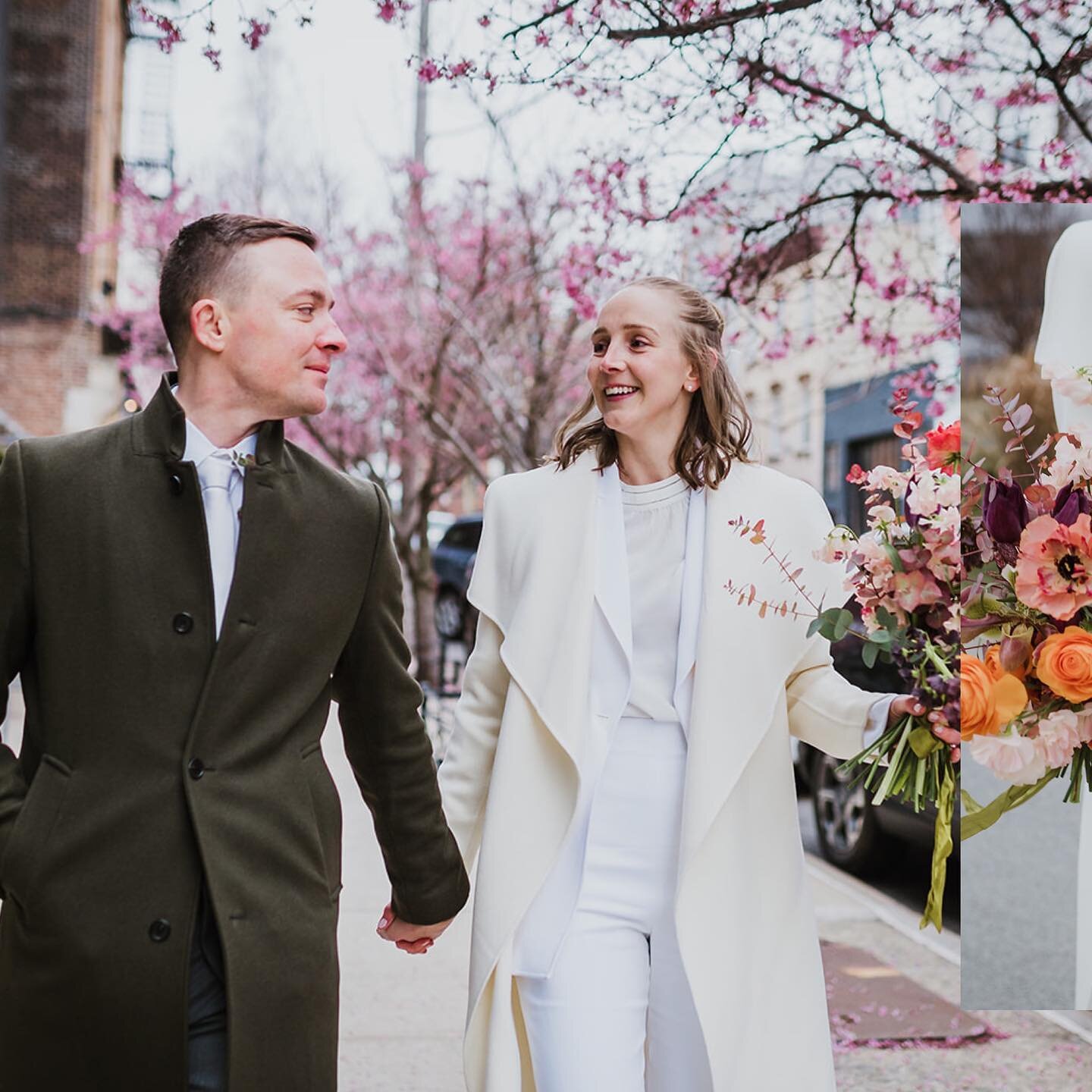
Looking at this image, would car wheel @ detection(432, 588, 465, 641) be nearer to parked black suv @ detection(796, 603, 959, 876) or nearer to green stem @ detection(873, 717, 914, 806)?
parked black suv @ detection(796, 603, 959, 876)

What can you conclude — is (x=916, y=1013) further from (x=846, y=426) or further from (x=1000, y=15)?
(x=846, y=426)

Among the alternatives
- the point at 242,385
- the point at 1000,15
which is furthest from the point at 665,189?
the point at 242,385

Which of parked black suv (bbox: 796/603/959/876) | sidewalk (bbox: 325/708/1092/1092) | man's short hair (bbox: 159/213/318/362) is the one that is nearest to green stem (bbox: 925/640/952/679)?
man's short hair (bbox: 159/213/318/362)

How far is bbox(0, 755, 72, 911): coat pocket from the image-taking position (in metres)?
2.34

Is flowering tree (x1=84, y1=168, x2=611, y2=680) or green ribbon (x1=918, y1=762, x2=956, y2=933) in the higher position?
flowering tree (x1=84, y1=168, x2=611, y2=680)

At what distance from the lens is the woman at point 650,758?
2947mm

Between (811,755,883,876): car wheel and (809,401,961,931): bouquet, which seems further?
(811,755,883,876): car wheel

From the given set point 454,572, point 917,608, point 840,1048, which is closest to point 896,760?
point 917,608

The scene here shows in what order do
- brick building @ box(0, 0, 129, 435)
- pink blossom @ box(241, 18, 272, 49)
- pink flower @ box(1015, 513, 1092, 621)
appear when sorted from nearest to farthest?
pink flower @ box(1015, 513, 1092, 621)
pink blossom @ box(241, 18, 272, 49)
brick building @ box(0, 0, 129, 435)

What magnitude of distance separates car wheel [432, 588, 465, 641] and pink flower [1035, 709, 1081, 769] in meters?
17.8

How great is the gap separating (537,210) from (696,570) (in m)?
10.3

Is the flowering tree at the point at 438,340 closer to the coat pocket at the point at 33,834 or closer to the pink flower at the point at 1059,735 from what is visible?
the pink flower at the point at 1059,735

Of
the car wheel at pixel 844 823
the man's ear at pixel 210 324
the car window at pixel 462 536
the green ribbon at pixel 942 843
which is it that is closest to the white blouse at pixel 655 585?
the green ribbon at pixel 942 843

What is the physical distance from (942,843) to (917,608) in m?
0.49
